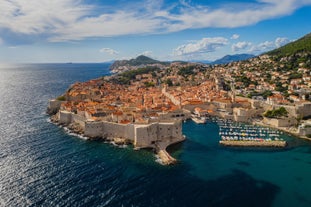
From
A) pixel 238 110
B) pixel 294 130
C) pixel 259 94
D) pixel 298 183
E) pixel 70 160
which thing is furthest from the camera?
pixel 259 94

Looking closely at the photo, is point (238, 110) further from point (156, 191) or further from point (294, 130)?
point (156, 191)

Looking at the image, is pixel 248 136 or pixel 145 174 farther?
pixel 248 136

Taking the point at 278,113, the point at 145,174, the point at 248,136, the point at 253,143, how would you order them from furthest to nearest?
1. the point at 278,113
2. the point at 248,136
3. the point at 253,143
4. the point at 145,174

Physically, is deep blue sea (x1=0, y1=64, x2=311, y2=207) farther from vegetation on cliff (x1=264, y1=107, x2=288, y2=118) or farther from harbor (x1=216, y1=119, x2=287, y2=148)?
vegetation on cliff (x1=264, y1=107, x2=288, y2=118)

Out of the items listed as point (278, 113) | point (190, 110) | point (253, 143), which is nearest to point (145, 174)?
point (253, 143)

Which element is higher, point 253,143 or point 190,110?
point 190,110

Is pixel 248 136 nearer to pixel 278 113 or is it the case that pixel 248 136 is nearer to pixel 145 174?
pixel 278 113

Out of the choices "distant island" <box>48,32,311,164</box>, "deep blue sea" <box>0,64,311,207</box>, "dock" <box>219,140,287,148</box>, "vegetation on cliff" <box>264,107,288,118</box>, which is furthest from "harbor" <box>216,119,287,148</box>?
"vegetation on cliff" <box>264,107,288,118</box>

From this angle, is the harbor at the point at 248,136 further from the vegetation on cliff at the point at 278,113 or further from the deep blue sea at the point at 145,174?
the vegetation on cliff at the point at 278,113

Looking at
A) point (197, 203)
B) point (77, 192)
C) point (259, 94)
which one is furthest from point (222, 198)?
point (259, 94)
